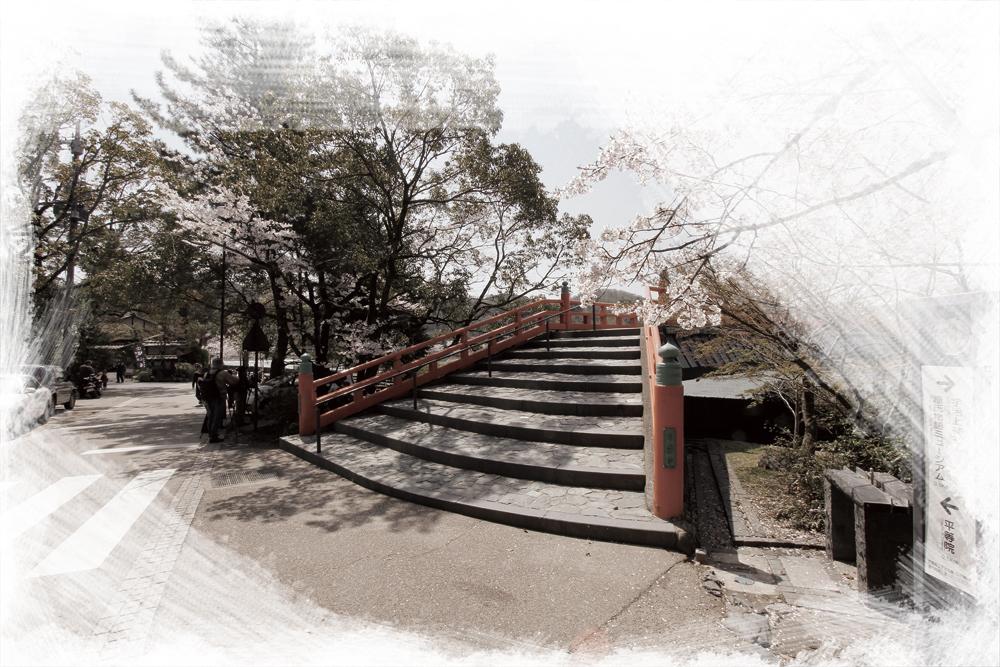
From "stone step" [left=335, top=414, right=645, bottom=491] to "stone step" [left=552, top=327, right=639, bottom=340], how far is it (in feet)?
19.0

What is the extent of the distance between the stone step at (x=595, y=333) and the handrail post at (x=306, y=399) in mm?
6645

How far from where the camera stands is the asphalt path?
2826 mm

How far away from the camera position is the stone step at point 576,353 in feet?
31.1

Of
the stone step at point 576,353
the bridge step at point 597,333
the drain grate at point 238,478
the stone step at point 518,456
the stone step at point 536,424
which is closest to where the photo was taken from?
the stone step at point 518,456

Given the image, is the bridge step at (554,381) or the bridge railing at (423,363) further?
the bridge railing at (423,363)

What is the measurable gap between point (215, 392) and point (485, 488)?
7.60 m

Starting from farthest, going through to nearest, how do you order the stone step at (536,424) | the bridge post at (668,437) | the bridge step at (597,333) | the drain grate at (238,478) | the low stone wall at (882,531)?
the bridge step at (597,333), the drain grate at (238,478), the stone step at (536,424), the bridge post at (668,437), the low stone wall at (882,531)

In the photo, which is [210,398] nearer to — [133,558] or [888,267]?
[133,558]

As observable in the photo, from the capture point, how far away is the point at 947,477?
7.68 ft

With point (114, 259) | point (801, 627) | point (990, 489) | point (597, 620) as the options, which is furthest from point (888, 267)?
point (114, 259)

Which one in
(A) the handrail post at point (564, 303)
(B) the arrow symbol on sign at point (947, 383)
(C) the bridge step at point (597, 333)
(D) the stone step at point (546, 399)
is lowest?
(D) the stone step at point (546, 399)

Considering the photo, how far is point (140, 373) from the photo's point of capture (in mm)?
35469

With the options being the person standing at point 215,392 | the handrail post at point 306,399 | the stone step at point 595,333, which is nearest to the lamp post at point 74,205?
the person standing at point 215,392

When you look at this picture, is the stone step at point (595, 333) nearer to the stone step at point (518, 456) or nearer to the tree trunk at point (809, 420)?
the tree trunk at point (809, 420)
